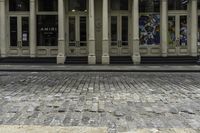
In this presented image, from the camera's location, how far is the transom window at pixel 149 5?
27.1 m

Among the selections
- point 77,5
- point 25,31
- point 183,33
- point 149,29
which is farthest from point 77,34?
point 183,33

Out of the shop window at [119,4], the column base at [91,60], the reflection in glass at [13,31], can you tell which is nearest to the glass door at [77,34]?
the column base at [91,60]

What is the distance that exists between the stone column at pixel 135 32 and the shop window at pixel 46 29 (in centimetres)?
576

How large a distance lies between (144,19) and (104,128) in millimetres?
21663

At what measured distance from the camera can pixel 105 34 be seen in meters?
25.8

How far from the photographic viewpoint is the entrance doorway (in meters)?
26.9

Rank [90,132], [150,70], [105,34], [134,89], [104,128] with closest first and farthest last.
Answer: [90,132], [104,128], [134,89], [150,70], [105,34]

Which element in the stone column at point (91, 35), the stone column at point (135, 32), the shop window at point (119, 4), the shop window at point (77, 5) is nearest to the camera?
the stone column at point (91, 35)

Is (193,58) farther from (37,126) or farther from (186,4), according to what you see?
(37,126)

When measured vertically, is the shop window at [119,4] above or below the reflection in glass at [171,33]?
above

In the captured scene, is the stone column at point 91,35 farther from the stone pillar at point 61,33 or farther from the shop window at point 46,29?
the shop window at point 46,29

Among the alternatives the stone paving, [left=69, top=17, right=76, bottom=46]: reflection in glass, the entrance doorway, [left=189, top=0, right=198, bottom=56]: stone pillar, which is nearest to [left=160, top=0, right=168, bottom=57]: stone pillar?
the entrance doorway

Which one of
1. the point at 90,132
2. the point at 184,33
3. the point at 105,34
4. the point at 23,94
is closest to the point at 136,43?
the point at 105,34

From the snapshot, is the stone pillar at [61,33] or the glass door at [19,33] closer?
the stone pillar at [61,33]
